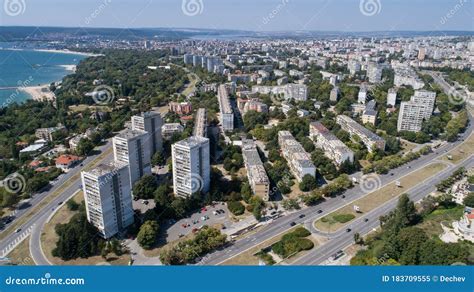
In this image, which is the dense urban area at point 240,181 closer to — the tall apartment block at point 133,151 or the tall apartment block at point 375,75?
the tall apartment block at point 133,151

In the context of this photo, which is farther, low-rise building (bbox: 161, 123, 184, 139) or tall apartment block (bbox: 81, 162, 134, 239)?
low-rise building (bbox: 161, 123, 184, 139)

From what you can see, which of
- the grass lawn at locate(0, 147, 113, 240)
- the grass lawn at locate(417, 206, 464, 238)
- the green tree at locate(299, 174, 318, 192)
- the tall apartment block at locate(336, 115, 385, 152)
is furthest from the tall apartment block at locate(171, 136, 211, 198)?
the tall apartment block at locate(336, 115, 385, 152)

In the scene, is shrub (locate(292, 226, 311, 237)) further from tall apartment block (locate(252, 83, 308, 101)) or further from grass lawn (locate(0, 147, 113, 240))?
tall apartment block (locate(252, 83, 308, 101))

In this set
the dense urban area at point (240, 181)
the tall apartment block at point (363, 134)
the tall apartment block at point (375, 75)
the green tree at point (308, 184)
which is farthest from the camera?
the tall apartment block at point (375, 75)

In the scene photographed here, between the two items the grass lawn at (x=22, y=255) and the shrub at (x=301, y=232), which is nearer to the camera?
the grass lawn at (x=22, y=255)

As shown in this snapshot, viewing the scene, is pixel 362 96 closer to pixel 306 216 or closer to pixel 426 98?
pixel 426 98

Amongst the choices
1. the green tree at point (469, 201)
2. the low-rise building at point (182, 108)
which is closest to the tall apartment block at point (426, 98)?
the green tree at point (469, 201)
